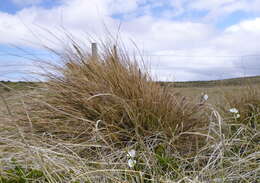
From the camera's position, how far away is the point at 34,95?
6.56 feet

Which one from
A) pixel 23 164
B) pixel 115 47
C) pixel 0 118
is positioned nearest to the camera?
pixel 23 164

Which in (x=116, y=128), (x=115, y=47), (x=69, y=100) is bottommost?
(x=116, y=128)

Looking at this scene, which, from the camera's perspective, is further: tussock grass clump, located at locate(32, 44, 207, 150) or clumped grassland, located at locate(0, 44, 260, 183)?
tussock grass clump, located at locate(32, 44, 207, 150)

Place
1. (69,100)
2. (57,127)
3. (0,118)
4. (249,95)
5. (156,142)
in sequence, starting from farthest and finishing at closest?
(249,95)
(0,118)
(69,100)
(57,127)
(156,142)

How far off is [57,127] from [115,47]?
756 mm

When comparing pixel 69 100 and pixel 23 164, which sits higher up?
pixel 69 100

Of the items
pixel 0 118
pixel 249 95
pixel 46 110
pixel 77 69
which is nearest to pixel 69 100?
pixel 46 110

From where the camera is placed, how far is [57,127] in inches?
67.2

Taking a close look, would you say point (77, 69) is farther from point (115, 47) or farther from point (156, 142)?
point (156, 142)

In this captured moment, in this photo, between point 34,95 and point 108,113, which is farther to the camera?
point 34,95

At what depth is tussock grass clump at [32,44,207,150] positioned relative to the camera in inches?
63.9

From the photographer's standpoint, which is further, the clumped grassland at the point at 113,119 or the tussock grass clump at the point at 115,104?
the tussock grass clump at the point at 115,104

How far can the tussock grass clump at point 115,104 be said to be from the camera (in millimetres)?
1622

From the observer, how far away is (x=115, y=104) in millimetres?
1665
